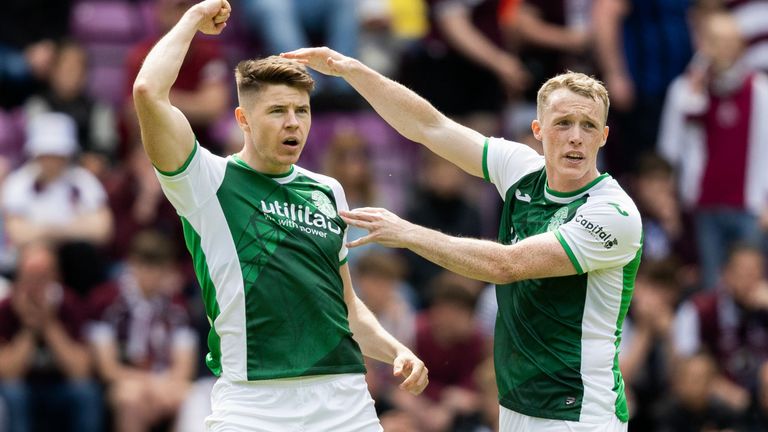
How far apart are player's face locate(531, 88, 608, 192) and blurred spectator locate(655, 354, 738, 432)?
5641 mm

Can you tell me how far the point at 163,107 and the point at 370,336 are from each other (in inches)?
67.2

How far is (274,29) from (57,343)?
4238mm

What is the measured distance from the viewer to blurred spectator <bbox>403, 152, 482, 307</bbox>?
13.6m

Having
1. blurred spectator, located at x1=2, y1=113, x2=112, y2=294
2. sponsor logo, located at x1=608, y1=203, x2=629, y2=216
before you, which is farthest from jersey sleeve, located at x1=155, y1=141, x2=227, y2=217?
blurred spectator, located at x1=2, y1=113, x2=112, y2=294

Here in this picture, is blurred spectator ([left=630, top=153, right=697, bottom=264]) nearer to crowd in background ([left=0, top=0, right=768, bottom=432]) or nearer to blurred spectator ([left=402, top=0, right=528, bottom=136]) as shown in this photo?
crowd in background ([left=0, top=0, right=768, bottom=432])


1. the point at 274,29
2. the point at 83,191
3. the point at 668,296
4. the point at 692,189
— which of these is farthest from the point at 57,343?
the point at 692,189

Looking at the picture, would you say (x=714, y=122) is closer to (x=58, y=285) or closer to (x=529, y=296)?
(x=58, y=285)

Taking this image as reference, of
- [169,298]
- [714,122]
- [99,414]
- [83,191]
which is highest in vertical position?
[714,122]

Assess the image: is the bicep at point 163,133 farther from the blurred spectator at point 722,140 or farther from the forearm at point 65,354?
the blurred spectator at point 722,140

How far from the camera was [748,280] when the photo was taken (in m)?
13.2

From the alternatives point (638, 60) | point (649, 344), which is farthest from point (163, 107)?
point (638, 60)

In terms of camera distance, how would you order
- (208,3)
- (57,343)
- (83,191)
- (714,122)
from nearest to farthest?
(208,3), (57,343), (83,191), (714,122)

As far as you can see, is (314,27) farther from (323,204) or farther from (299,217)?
(299,217)

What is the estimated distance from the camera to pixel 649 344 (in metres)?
13.2
